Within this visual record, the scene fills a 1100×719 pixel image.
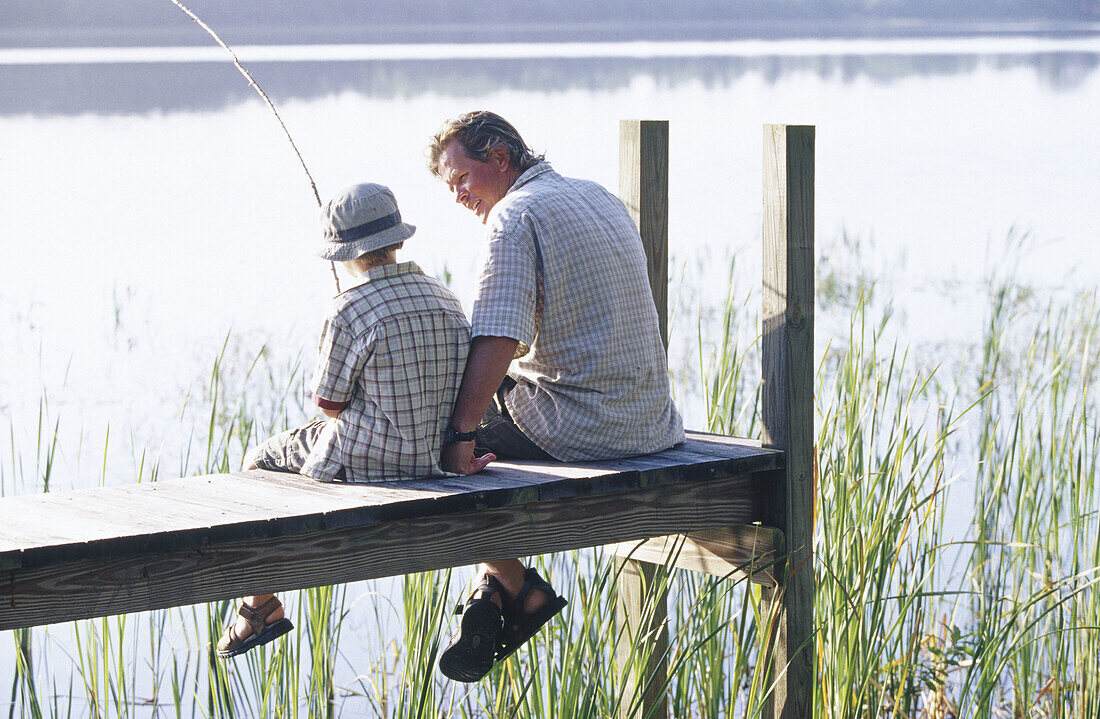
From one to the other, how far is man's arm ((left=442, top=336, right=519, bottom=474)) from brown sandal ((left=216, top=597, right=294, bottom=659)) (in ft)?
1.62

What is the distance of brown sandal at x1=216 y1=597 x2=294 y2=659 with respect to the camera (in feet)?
9.32

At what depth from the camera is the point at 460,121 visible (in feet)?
9.88

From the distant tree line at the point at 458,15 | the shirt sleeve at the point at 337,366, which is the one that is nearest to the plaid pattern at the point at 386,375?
the shirt sleeve at the point at 337,366

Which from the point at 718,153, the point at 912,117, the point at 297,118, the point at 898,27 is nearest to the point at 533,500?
the point at 718,153

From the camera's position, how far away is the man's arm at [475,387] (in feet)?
9.00

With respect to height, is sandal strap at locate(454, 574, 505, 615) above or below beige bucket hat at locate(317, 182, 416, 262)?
below

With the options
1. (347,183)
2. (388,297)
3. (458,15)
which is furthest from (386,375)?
(458,15)

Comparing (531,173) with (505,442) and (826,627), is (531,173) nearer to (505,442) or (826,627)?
(505,442)

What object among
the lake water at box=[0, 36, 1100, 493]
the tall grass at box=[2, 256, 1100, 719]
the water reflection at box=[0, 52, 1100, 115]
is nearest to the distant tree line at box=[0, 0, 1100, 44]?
the water reflection at box=[0, 52, 1100, 115]

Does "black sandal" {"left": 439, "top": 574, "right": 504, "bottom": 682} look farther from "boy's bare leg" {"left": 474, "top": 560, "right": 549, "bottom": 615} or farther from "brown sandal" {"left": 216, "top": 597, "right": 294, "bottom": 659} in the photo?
"brown sandal" {"left": 216, "top": 597, "right": 294, "bottom": 659}

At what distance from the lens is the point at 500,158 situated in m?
3.05

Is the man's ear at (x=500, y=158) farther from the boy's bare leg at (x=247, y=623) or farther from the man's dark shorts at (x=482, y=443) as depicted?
the boy's bare leg at (x=247, y=623)

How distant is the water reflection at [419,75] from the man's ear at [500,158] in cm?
1711

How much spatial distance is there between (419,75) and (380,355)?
943 inches
